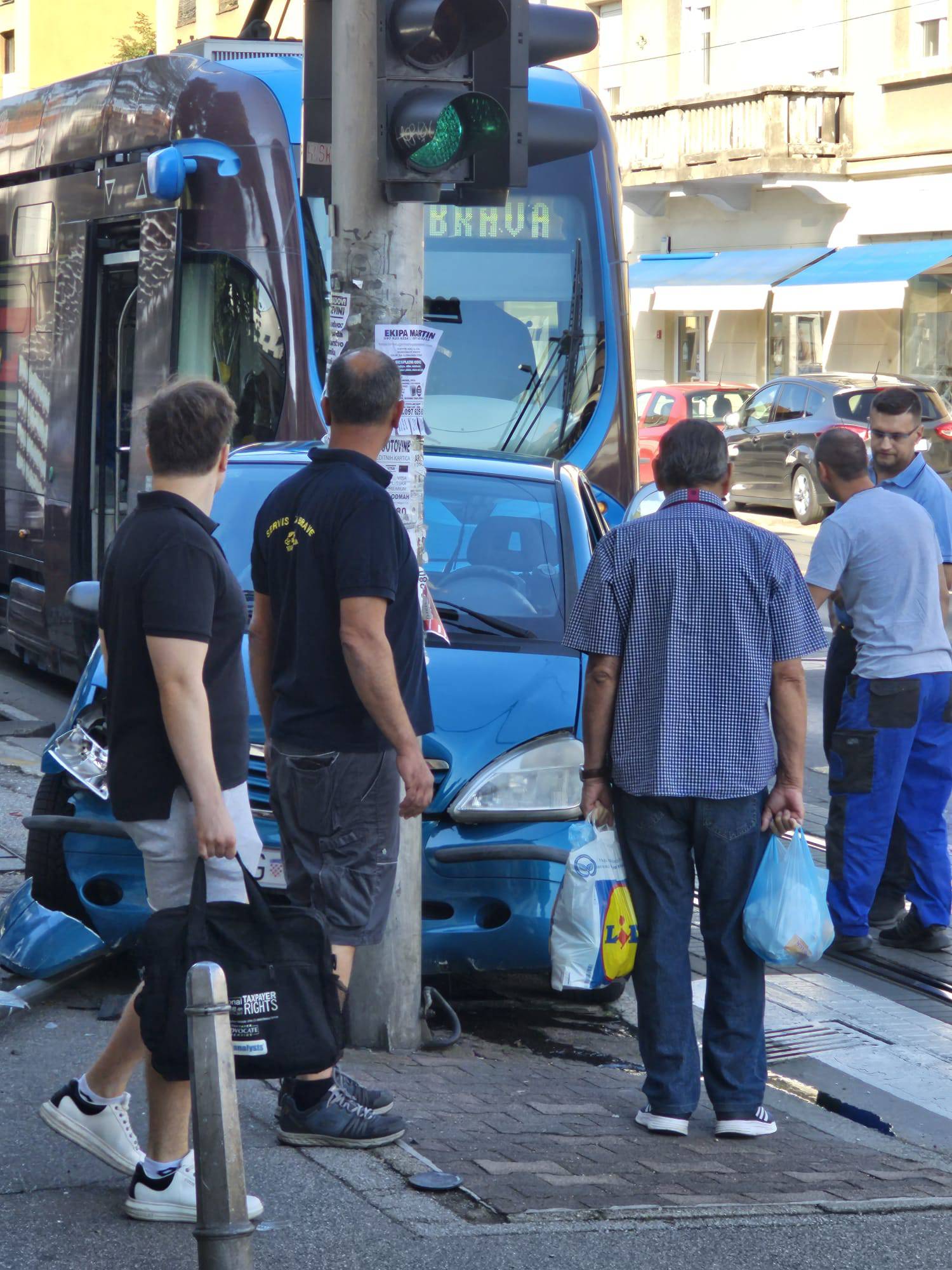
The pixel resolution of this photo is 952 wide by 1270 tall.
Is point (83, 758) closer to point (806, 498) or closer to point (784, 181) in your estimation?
point (806, 498)

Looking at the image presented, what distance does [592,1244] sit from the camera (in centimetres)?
352

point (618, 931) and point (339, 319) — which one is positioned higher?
point (339, 319)

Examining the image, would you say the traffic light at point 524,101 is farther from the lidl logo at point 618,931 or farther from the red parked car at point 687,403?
the red parked car at point 687,403

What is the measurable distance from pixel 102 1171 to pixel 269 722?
111 cm

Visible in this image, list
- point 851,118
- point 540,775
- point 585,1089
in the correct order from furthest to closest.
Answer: point 851,118
point 540,775
point 585,1089

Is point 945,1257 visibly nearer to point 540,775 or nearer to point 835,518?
point 540,775

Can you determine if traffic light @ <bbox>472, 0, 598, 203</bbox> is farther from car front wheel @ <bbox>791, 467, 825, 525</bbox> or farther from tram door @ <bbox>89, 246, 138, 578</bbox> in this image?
car front wheel @ <bbox>791, 467, 825, 525</bbox>

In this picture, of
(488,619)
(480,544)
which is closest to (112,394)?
(480,544)

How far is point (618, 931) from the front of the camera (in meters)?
4.57

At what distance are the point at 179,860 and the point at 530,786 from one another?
1636mm

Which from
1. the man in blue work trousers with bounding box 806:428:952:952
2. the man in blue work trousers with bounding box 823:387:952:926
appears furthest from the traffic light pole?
the man in blue work trousers with bounding box 823:387:952:926

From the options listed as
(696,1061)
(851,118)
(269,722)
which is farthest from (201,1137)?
(851,118)

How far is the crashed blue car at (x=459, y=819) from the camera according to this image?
16.4 ft

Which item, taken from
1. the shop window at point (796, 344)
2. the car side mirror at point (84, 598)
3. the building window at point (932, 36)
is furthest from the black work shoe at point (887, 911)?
the shop window at point (796, 344)
